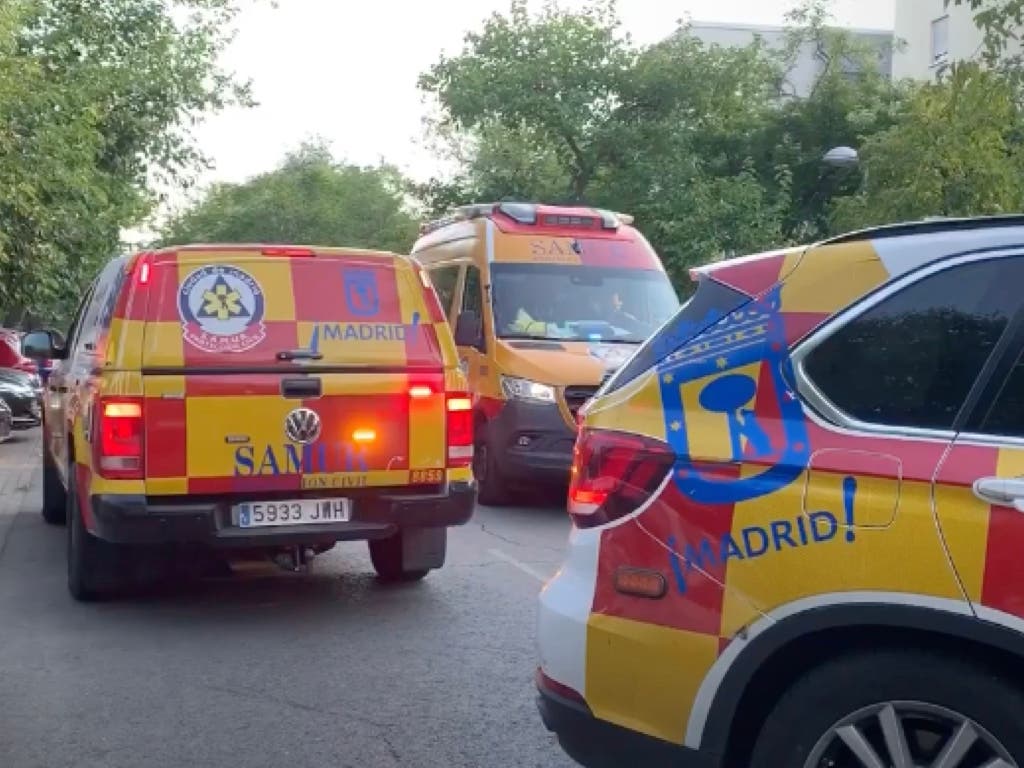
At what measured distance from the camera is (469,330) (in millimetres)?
11320

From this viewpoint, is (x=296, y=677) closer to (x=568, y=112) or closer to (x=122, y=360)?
(x=122, y=360)

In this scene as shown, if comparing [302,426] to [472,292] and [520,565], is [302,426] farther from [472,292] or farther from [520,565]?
[472,292]

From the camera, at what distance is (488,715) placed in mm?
5398

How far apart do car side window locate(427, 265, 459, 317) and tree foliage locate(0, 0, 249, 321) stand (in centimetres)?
785

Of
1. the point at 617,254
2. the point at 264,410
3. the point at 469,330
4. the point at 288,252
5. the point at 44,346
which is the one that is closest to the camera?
the point at 264,410

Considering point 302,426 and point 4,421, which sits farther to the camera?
point 4,421

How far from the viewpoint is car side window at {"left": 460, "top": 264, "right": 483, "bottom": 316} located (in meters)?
11.8

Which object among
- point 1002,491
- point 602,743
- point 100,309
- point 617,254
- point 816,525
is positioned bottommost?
point 602,743

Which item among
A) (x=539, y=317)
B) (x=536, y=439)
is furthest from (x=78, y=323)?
(x=539, y=317)

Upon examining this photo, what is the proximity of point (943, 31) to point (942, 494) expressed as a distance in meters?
40.9

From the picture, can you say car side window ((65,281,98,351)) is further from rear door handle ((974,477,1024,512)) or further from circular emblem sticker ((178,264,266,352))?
rear door handle ((974,477,1024,512))

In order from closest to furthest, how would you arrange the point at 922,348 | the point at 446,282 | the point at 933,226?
the point at 922,348 < the point at 933,226 < the point at 446,282

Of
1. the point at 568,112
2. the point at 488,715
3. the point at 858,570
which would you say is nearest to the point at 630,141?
the point at 568,112

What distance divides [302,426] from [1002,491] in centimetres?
435
